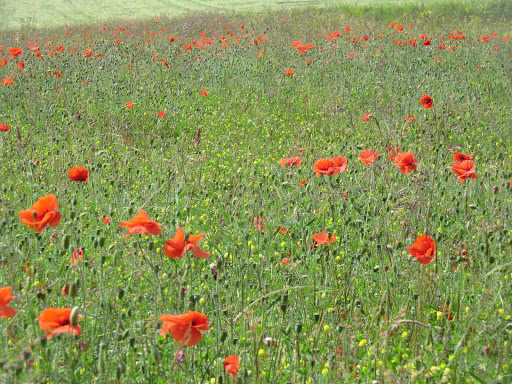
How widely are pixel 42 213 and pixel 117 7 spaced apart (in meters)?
23.5

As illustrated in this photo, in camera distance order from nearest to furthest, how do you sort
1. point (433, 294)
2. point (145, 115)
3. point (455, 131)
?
1. point (433, 294)
2. point (455, 131)
3. point (145, 115)

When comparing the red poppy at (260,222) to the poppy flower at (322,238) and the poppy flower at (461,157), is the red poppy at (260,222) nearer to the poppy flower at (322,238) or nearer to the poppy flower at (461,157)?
the poppy flower at (322,238)

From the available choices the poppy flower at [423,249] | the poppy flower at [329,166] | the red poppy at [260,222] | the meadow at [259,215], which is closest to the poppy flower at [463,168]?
the meadow at [259,215]

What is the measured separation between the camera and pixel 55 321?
1394 mm

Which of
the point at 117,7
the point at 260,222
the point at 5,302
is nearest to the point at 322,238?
the point at 260,222

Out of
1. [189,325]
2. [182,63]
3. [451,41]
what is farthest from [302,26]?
[189,325]

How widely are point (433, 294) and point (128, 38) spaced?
931 cm

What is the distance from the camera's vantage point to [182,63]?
318 inches

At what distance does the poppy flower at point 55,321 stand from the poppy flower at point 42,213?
13.0 inches

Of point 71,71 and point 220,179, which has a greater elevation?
point 71,71

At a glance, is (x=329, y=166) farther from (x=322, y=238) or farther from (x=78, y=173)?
(x=78, y=173)

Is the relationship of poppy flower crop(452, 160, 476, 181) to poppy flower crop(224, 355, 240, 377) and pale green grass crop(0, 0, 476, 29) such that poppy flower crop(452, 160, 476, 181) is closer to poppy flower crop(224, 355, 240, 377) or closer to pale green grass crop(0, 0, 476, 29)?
poppy flower crop(224, 355, 240, 377)

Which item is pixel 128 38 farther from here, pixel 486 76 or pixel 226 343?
pixel 226 343

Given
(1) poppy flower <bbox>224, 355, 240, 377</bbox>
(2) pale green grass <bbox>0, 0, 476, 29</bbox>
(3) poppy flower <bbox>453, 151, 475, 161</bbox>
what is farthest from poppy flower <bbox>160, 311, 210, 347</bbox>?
(2) pale green grass <bbox>0, 0, 476, 29</bbox>
